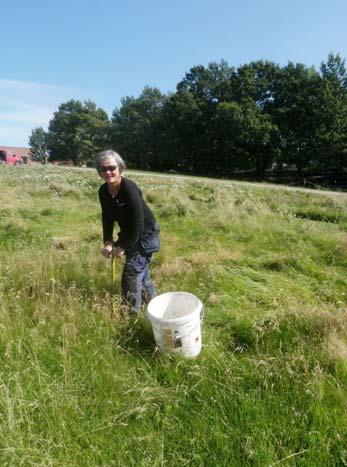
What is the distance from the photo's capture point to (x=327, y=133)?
116 feet

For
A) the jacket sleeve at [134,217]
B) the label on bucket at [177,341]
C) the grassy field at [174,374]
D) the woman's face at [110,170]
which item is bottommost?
the grassy field at [174,374]

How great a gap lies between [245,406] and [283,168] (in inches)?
1632

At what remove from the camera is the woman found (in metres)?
3.09

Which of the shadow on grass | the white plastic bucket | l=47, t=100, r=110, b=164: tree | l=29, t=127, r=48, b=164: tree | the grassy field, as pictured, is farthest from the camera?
l=29, t=127, r=48, b=164: tree

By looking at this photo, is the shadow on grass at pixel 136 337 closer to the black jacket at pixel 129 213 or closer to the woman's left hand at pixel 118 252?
the woman's left hand at pixel 118 252

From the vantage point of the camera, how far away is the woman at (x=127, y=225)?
3086 millimetres

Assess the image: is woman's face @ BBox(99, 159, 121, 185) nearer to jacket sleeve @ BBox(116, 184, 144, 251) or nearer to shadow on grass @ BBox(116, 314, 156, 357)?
jacket sleeve @ BBox(116, 184, 144, 251)

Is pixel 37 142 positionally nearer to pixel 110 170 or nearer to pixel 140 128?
pixel 140 128

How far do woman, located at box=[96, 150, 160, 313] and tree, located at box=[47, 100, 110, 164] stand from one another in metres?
64.7

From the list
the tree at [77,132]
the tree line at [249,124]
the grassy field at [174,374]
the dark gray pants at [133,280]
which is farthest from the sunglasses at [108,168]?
the tree at [77,132]

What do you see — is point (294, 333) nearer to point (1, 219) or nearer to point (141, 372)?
point (141, 372)

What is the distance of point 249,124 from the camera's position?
36906 mm

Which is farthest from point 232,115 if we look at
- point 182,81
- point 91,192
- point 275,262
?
point 275,262

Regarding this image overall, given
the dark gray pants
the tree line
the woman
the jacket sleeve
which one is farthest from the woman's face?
the tree line
